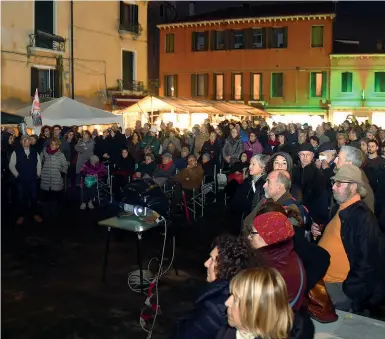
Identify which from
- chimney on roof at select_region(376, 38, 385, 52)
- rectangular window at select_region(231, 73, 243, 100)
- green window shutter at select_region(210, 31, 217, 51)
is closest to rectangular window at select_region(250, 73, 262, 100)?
rectangular window at select_region(231, 73, 243, 100)

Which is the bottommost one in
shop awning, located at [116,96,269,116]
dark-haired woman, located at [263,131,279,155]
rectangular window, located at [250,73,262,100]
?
dark-haired woman, located at [263,131,279,155]

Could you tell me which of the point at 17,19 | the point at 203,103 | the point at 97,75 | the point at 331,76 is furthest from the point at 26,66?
the point at 331,76

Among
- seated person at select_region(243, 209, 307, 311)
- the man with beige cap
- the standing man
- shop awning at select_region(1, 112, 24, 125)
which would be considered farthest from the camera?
shop awning at select_region(1, 112, 24, 125)

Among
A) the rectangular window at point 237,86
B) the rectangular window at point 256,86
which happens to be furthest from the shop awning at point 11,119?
the rectangular window at point 256,86

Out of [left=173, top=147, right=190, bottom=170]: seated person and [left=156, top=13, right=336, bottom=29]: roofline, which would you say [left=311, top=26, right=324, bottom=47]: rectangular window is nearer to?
[left=156, top=13, right=336, bottom=29]: roofline

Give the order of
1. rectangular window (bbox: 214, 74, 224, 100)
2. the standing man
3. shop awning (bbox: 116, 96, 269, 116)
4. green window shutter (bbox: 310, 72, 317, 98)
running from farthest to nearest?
rectangular window (bbox: 214, 74, 224, 100)
green window shutter (bbox: 310, 72, 317, 98)
shop awning (bbox: 116, 96, 269, 116)
the standing man

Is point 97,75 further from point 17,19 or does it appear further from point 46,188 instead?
point 46,188

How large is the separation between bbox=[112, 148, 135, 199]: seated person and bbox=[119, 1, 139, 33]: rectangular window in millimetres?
16212

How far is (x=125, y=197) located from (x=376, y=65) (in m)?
30.1

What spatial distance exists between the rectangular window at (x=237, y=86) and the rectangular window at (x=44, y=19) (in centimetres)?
1533

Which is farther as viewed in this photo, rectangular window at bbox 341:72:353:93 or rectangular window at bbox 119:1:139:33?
rectangular window at bbox 341:72:353:93

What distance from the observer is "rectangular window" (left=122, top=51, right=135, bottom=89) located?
28344mm

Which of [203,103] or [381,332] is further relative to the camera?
[203,103]

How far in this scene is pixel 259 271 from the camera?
98.2 inches
